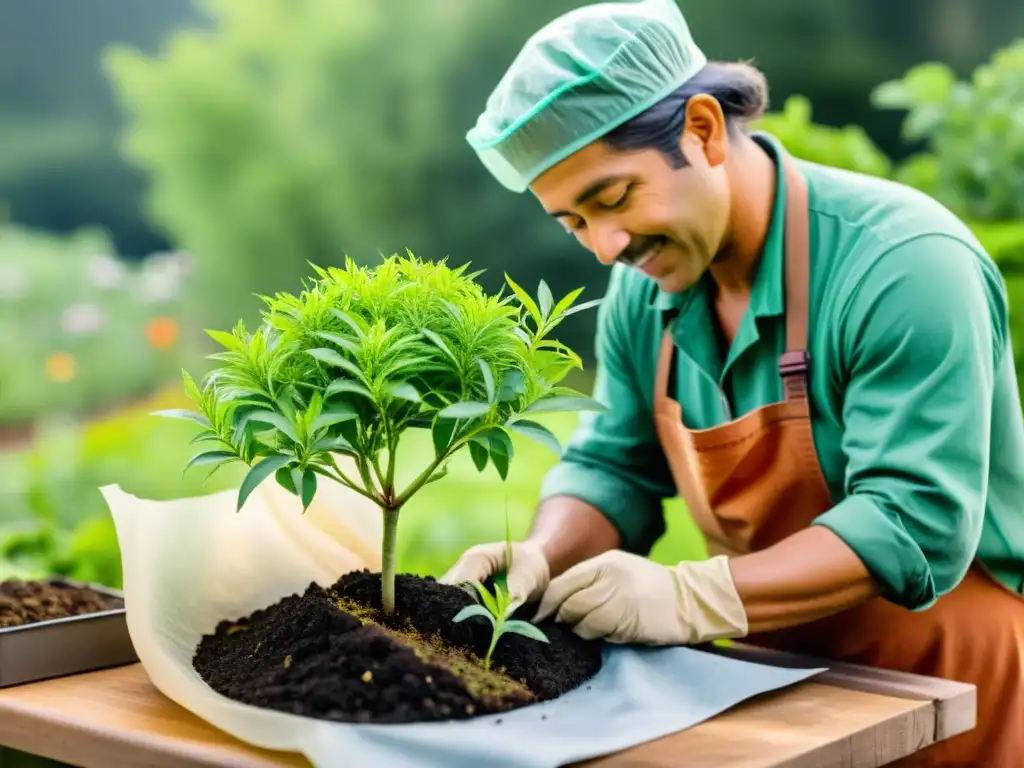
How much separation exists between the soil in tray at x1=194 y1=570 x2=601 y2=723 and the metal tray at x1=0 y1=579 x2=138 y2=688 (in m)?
0.15

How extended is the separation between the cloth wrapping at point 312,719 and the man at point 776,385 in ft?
0.47

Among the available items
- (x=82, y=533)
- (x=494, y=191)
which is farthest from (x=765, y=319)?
(x=494, y=191)

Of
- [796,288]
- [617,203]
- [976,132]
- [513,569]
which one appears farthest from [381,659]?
[976,132]

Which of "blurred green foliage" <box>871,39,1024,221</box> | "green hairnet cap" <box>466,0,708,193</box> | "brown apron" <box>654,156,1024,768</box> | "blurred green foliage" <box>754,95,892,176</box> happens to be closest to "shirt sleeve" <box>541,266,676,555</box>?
"brown apron" <box>654,156,1024,768</box>

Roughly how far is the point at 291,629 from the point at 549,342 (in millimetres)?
445

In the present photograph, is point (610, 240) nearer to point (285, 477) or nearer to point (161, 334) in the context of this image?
point (285, 477)

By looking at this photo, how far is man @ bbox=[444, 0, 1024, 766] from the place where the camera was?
153cm

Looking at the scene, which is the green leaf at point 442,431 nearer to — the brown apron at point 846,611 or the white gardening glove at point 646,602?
the white gardening glove at point 646,602

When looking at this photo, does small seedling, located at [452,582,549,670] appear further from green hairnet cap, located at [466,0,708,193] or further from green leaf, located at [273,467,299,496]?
green hairnet cap, located at [466,0,708,193]

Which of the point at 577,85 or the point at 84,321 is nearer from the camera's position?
the point at 577,85

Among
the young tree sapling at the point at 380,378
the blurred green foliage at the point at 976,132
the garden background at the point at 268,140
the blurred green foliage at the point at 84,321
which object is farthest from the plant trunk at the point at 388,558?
the blurred green foliage at the point at 84,321

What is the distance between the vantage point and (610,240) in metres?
1.69

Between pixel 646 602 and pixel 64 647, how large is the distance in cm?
75

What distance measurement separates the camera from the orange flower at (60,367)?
442 centimetres
